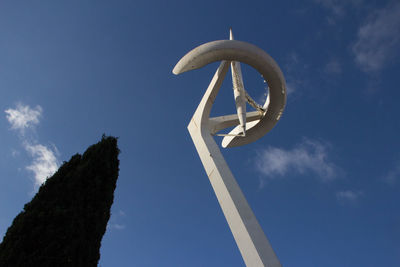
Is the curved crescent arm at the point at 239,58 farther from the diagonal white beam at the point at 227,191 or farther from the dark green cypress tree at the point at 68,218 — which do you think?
the dark green cypress tree at the point at 68,218

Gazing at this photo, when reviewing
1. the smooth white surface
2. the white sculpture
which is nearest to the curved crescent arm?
the white sculpture

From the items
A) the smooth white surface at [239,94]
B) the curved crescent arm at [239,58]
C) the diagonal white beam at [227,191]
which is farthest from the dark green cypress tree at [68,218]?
the smooth white surface at [239,94]

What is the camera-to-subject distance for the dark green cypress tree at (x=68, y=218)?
580cm

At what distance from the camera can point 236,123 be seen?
1379 centimetres

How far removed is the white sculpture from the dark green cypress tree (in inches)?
163

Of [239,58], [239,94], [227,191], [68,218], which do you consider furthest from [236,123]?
[68,218]

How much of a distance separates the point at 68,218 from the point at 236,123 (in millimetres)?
Result: 8914

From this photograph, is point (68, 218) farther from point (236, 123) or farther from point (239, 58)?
point (236, 123)

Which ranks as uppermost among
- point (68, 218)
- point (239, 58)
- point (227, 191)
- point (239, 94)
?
point (239, 94)

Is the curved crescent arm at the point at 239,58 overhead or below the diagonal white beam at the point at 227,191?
overhead

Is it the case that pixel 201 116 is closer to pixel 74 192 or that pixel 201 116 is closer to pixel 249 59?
pixel 249 59

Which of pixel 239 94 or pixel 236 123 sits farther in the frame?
pixel 236 123

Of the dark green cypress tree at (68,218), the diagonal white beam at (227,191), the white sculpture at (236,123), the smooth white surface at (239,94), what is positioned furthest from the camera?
the smooth white surface at (239,94)

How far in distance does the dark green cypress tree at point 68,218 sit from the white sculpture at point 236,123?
13.6 ft
